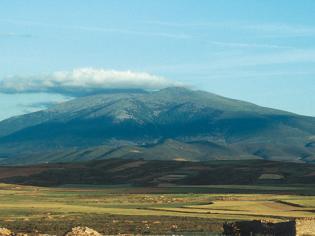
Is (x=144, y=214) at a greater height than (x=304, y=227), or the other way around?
(x=304, y=227)

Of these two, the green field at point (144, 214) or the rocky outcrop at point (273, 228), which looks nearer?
the rocky outcrop at point (273, 228)

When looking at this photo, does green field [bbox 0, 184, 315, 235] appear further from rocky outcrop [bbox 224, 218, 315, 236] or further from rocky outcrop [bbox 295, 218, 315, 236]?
rocky outcrop [bbox 295, 218, 315, 236]

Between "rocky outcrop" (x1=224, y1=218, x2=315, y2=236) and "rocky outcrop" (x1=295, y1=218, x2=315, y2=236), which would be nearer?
"rocky outcrop" (x1=295, y1=218, x2=315, y2=236)

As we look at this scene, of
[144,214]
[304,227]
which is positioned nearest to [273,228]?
[304,227]

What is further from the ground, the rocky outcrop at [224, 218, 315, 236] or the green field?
the rocky outcrop at [224, 218, 315, 236]

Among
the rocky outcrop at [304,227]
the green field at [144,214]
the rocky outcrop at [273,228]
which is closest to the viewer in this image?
the rocky outcrop at [304,227]

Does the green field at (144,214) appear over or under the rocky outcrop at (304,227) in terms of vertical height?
under

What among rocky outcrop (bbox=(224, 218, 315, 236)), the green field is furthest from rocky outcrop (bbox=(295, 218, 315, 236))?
the green field

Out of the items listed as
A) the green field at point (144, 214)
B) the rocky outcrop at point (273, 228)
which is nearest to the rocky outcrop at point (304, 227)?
the rocky outcrop at point (273, 228)

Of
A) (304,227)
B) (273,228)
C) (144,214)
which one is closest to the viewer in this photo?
(304,227)

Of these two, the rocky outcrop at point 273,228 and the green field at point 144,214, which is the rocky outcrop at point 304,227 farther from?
the green field at point 144,214

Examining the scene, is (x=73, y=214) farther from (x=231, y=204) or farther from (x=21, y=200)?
(x=21, y=200)

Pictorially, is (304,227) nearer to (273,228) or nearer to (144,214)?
(273,228)

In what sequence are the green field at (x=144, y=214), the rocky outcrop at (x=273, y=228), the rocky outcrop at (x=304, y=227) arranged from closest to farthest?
the rocky outcrop at (x=304, y=227) < the rocky outcrop at (x=273, y=228) < the green field at (x=144, y=214)
